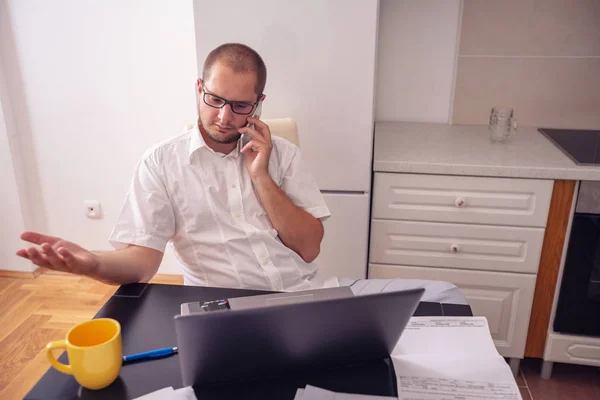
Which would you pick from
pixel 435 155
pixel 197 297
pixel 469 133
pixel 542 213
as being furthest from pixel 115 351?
pixel 469 133

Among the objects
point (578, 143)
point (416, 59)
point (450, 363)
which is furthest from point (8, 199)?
point (578, 143)

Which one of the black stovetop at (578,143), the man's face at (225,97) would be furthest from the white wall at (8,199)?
the black stovetop at (578,143)

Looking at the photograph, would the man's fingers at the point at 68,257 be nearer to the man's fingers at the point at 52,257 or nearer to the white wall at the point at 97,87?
the man's fingers at the point at 52,257

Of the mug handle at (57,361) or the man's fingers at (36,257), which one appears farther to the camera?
the man's fingers at (36,257)

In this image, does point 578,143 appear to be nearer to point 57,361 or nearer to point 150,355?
point 150,355

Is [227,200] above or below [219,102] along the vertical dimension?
below

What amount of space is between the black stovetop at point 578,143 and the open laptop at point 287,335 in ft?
4.45

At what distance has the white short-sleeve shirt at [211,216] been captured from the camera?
1.31 m

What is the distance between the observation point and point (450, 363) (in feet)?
2.82

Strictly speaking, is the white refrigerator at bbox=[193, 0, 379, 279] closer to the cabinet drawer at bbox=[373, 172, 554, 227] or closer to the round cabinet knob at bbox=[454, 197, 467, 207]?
the cabinet drawer at bbox=[373, 172, 554, 227]

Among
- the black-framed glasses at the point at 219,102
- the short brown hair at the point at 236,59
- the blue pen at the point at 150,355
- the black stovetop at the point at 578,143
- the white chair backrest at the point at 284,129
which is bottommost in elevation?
the blue pen at the point at 150,355

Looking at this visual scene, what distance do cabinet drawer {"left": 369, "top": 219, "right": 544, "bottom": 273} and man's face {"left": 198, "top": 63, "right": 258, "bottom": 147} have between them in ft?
2.74

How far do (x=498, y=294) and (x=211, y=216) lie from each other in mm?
1226

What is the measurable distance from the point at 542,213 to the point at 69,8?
88.4 inches
